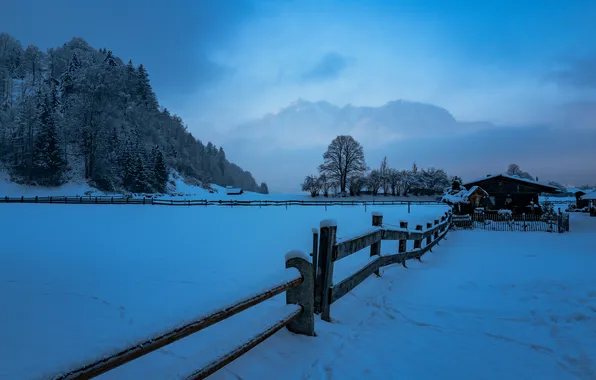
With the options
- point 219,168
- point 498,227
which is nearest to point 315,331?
point 498,227

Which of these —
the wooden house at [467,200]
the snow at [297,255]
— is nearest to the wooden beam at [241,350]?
the snow at [297,255]

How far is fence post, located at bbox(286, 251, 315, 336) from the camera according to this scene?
3.20m

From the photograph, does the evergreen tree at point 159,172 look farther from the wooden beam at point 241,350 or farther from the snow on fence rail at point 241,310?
the wooden beam at point 241,350

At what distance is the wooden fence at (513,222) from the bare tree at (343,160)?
3821cm

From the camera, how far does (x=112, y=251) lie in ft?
37.9

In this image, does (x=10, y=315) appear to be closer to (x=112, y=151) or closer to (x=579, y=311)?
(x=579, y=311)

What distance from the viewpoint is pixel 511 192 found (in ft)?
98.4

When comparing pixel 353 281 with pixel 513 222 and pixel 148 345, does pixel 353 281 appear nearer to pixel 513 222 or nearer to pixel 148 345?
pixel 148 345

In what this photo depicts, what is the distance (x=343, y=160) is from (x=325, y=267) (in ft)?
198

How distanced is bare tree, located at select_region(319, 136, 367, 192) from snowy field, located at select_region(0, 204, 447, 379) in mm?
48269

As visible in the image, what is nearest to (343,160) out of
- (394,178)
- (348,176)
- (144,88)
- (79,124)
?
(348,176)

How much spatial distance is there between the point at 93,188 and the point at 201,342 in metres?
68.7

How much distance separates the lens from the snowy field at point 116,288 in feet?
8.68

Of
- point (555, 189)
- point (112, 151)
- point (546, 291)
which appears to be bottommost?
point (546, 291)
